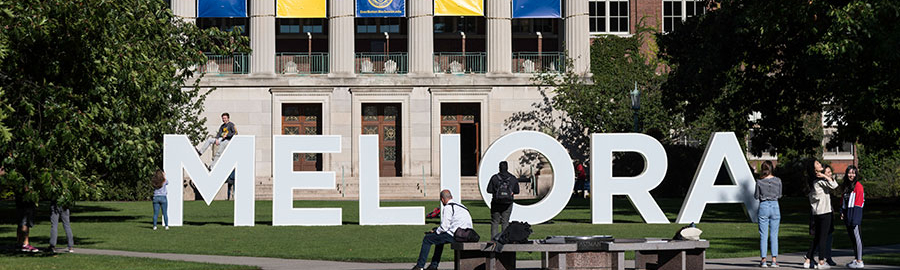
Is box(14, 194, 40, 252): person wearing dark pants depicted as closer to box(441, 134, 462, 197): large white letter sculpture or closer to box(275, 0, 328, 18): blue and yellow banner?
box(441, 134, 462, 197): large white letter sculpture

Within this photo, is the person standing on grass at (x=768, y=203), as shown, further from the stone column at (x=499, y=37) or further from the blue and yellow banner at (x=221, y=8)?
the blue and yellow banner at (x=221, y=8)

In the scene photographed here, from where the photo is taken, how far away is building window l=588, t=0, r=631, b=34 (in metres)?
68.1

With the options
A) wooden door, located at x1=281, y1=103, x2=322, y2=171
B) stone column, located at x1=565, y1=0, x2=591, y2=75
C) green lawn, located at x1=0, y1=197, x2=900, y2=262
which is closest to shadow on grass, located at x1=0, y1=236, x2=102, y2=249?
green lawn, located at x1=0, y1=197, x2=900, y2=262

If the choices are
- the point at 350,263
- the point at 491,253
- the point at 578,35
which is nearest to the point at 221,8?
the point at 578,35

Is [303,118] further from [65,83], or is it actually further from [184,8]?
[65,83]

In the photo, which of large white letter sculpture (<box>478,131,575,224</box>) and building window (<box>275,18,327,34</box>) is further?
building window (<box>275,18,327,34</box>)

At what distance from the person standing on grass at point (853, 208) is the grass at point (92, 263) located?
9761 millimetres

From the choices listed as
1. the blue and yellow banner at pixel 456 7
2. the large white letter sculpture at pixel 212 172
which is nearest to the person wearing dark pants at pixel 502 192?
the large white letter sculpture at pixel 212 172

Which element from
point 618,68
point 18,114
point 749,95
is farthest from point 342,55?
point 18,114

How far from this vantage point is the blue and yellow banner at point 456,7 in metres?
57.3

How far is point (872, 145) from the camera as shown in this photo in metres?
38.8

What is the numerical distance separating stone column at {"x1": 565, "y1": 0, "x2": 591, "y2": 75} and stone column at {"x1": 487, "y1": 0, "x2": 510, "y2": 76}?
292 centimetres

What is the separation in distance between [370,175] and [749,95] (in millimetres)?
17712

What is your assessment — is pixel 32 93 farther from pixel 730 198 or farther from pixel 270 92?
pixel 270 92
